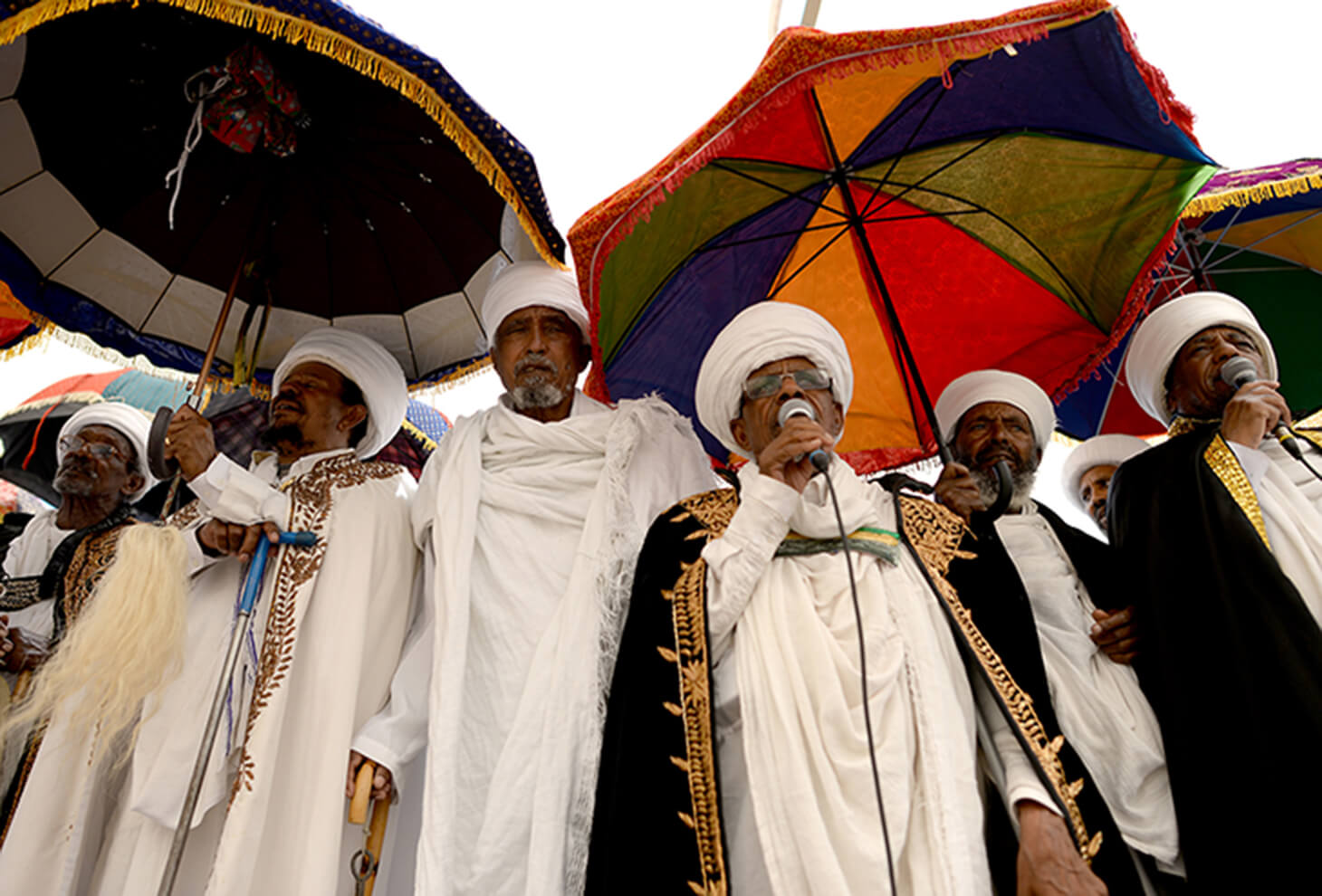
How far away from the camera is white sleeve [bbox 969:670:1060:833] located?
191 centimetres

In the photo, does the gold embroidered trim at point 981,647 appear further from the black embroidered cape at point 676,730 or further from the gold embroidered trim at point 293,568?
the gold embroidered trim at point 293,568

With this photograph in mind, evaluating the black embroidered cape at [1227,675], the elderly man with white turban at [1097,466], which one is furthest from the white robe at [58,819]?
the elderly man with white turban at [1097,466]

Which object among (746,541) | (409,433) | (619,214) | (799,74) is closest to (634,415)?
(619,214)

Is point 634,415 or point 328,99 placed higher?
point 328,99

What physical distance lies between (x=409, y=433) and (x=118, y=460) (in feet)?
4.69

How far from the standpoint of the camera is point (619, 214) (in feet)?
8.99

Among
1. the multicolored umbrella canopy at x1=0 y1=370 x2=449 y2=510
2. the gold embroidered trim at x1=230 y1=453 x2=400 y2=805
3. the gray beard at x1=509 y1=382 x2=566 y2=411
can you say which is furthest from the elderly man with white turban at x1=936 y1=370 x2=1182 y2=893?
the multicolored umbrella canopy at x1=0 y1=370 x2=449 y2=510

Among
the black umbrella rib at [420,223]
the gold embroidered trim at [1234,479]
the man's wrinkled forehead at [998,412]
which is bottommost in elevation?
the gold embroidered trim at [1234,479]

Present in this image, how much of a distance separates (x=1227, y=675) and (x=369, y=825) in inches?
88.0

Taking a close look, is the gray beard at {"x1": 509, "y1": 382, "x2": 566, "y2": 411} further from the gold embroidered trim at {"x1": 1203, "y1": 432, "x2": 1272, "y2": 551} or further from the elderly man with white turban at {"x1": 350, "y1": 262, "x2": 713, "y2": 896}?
the gold embroidered trim at {"x1": 1203, "y1": 432, "x2": 1272, "y2": 551}

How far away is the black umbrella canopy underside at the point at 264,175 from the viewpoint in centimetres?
284

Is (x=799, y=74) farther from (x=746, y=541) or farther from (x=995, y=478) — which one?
(x=995, y=478)

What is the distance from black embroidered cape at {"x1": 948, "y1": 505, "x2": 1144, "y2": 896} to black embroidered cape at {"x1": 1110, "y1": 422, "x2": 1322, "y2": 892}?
0.79ft

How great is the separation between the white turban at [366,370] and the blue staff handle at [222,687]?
75 cm
